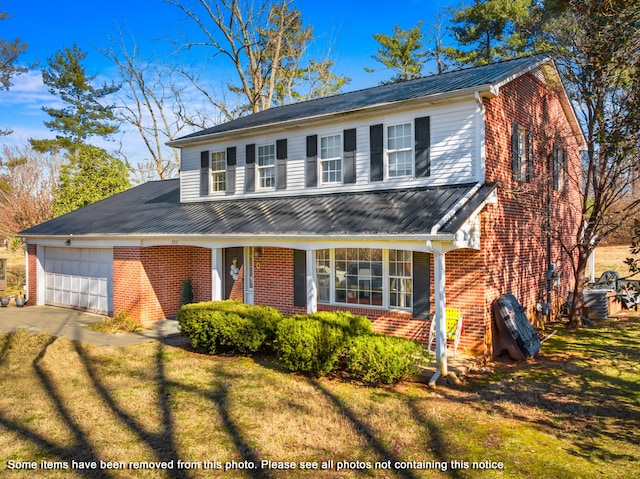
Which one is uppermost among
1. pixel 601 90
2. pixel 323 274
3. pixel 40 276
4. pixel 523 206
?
pixel 601 90

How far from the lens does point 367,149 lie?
12078 millimetres

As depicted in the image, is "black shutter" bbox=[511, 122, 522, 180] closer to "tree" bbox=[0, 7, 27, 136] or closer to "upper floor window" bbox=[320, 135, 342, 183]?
"upper floor window" bbox=[320, 135, 342, 183]

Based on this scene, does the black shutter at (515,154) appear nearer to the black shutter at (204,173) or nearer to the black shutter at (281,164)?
the black shutter at (281,164)

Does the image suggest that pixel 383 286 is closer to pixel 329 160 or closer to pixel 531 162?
pixel 329 160

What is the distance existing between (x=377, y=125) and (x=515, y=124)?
3487mm

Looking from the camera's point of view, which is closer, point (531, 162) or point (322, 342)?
point (322, 342)

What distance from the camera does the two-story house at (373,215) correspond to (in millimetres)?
10008

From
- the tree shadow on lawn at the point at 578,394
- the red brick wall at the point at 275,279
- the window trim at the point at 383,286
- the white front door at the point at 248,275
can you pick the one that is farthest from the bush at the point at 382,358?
the white front door at the point at 248,275

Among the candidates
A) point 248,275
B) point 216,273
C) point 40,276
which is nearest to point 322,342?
point 216,273

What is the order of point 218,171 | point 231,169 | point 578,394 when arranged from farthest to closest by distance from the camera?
point 218,171
point 231,169
point 578,394

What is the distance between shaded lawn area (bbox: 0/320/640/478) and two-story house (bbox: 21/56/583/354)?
84.0 inches

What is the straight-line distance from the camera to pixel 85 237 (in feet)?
49.2

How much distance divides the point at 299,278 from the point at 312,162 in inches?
132

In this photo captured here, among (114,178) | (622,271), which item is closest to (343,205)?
(114,178)
